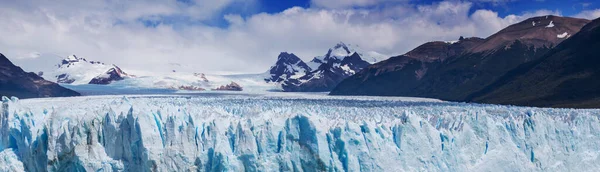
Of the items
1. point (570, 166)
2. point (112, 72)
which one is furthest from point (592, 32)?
point (112, 72)

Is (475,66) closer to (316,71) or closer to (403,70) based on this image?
(403,70)

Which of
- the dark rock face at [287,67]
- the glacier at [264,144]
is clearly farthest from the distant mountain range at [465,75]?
the glacier at [264,144]

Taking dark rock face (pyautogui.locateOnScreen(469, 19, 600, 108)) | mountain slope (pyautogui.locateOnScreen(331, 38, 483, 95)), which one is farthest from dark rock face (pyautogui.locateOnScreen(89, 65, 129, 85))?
dark rock face (pyautogui.locateOnScreen(469, 19, 600, 108))

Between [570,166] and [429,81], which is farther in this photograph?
[429,81]

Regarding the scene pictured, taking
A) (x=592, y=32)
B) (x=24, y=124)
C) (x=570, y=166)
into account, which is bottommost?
(x=570, y=166)

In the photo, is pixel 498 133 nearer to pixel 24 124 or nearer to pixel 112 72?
pixel 24 124

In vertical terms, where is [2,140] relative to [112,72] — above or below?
below

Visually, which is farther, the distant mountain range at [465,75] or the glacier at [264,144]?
the distant mountain range at [465,75]

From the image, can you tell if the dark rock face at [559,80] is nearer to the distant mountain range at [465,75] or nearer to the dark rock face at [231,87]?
the distant mountain range at [465,75]

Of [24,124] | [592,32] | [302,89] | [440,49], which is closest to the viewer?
[24,124]
